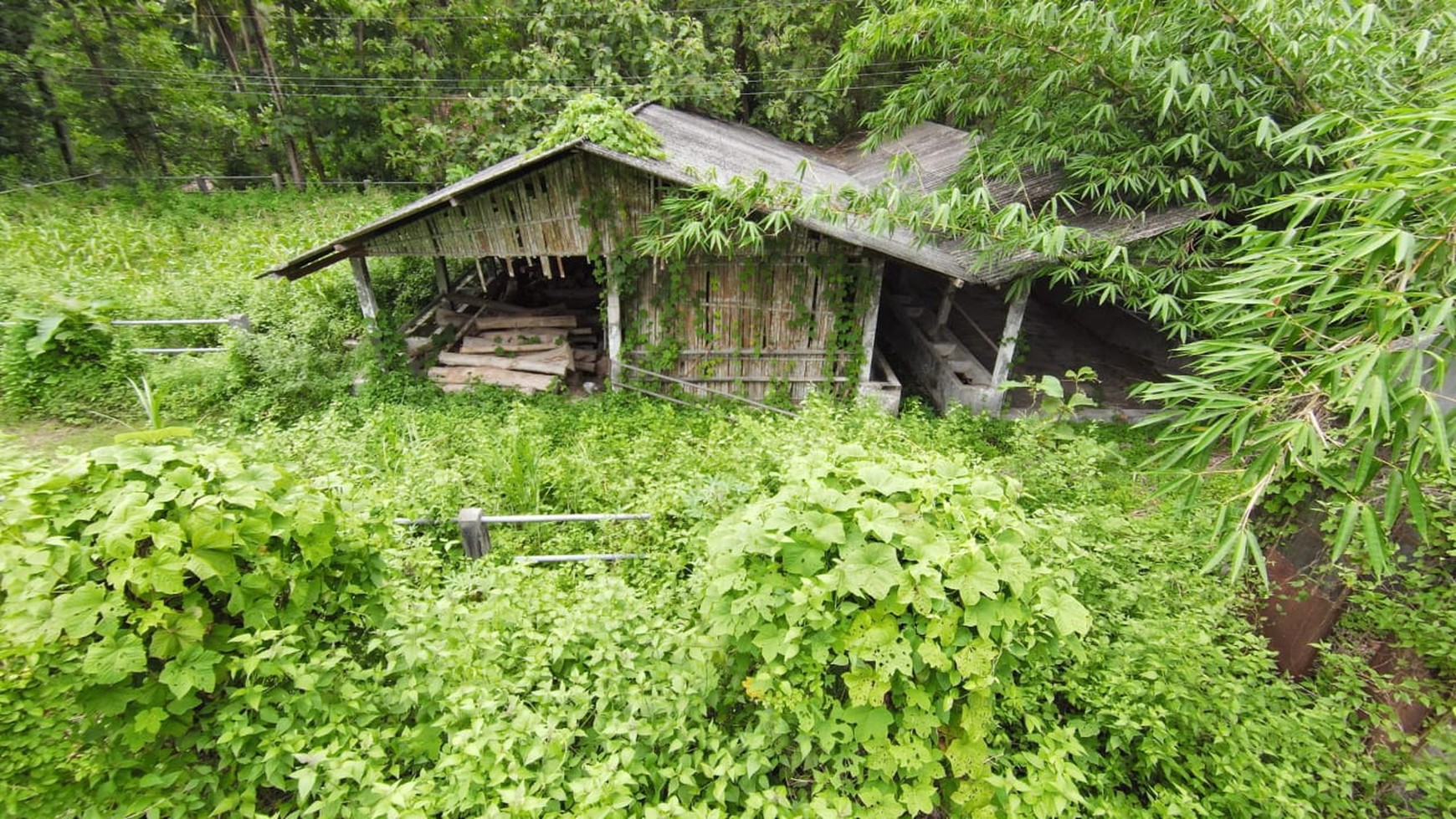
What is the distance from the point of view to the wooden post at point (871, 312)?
8289 mm

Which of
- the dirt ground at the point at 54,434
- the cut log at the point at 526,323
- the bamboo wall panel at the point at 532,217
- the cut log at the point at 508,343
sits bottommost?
the dirt ground at the point at 54,434

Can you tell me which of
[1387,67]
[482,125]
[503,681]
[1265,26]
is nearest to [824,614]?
[503,681]

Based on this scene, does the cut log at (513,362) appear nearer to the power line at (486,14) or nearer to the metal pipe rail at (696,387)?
the metal pipe rail at (696,387)

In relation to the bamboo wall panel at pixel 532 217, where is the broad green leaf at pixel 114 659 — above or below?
below

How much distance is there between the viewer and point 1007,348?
8.53 metres

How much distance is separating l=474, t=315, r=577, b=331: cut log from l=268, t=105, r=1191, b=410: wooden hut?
1.1 inches

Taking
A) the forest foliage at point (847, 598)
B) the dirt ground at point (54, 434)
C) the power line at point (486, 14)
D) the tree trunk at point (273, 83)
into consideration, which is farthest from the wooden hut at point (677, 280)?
the tree trunk at point (273, 83)

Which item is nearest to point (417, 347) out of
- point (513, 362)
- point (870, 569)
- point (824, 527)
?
point (513, 362)

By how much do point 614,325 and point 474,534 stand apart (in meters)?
4.51

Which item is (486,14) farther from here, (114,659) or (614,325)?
(114,659)

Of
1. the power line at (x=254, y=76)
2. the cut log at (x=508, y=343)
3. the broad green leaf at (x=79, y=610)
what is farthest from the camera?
the power line at (x=254, y=76)

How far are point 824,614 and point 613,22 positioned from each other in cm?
1727

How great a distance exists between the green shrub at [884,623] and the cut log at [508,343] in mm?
7465

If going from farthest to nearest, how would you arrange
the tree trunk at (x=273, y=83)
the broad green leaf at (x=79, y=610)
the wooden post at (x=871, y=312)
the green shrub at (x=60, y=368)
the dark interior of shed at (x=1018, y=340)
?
the tree trunk at (x=273, y=83) < the dark interior of shed at (x=1018, y=340) < the wooden post at (x=871, y=312) < the green shrub at (x=60, y=368) < the broad green leaf at (x=79, y=610)
